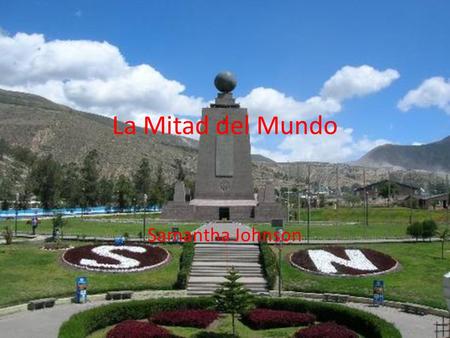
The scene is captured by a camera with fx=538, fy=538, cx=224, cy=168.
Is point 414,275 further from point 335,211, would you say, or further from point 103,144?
point 103,144

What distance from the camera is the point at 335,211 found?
6469cm

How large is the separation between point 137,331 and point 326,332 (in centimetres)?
577

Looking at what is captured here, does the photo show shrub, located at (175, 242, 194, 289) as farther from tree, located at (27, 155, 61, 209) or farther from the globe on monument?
tree, located at (27, 155, 61, 209)

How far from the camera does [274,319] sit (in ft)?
59.9

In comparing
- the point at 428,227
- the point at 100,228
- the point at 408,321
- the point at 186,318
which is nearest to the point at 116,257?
the point at 186,318

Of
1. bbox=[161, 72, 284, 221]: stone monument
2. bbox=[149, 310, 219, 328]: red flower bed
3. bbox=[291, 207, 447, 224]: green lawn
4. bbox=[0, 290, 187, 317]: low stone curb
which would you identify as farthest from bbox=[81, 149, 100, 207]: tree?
bbox=[149, 310, 219, 328]: red flower bed

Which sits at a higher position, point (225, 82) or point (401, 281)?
point (225, 82)

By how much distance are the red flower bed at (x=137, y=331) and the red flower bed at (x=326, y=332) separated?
4037 millimetres

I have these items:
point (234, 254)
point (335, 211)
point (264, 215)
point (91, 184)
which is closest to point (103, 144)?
point (91, 184)

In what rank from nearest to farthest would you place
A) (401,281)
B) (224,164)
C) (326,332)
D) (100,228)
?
(326,332) → (401,281) → (100,228) → (224,164)

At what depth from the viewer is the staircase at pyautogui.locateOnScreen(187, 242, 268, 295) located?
23.8 meters

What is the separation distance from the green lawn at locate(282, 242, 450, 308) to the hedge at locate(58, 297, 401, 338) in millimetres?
3937

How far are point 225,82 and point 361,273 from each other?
94.8 ft

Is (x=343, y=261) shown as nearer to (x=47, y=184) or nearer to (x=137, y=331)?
(x=137, y=331)
